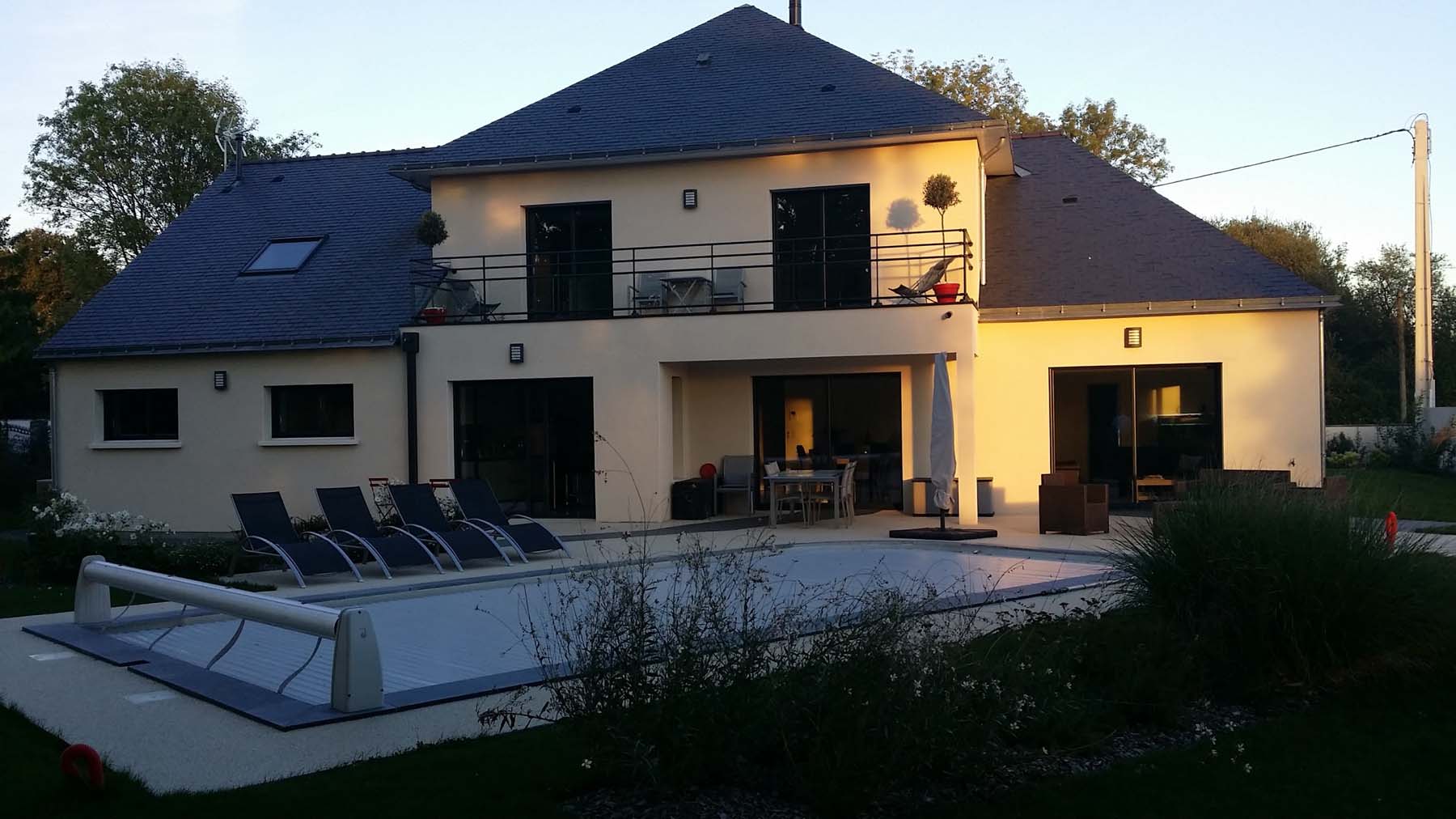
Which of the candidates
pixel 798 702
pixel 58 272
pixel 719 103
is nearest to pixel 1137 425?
pixel 719 103

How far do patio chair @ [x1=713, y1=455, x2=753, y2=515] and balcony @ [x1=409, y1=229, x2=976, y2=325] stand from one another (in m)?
2.41

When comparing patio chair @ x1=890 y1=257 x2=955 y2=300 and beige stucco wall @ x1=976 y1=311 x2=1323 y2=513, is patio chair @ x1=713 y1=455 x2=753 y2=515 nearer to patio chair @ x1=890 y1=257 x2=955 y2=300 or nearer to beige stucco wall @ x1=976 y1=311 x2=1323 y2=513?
beige stucco wall @ x1=976 y1=311 x2=1323 y2=513

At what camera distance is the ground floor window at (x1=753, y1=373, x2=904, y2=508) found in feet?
A: 57.0

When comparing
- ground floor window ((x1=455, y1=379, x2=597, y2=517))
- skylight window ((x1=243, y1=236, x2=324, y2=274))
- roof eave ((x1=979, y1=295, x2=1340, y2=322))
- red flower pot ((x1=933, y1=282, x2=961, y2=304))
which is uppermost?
skylight window ((x1=243, y1=236, x2=324, y2=274))

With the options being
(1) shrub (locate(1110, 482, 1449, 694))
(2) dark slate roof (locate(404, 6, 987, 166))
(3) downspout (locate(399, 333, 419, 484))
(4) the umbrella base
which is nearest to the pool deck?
(1) shrub (locate(1110, 482, 1449, 694))

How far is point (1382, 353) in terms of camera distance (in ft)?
141

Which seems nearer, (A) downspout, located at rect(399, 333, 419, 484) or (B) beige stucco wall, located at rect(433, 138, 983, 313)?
(B) beige stucco wall, located at rect(433, 138, 983, 313)

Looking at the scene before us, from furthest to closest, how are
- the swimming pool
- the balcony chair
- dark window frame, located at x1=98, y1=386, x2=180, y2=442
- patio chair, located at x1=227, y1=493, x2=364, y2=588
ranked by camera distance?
dark window frame, located at x1=98, y1=386, x2=180, y2=442 < the balcony chair < patio chair, located at x1=227, y1=493, x2=364, y2=588 < the swimming pool

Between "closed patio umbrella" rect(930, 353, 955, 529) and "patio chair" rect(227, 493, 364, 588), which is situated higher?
"closed patio umbrella" rect(930, 353, 955, 529)

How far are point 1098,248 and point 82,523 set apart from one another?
13571 millimetres

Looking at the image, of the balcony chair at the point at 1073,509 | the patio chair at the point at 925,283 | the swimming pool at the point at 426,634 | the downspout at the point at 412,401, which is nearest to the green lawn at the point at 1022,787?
the swimming pool at the point at 426,634

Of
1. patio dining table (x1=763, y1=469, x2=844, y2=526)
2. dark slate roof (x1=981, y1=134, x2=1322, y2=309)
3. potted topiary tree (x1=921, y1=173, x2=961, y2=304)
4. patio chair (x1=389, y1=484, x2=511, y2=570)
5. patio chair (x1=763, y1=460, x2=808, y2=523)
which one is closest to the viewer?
patio chair (x1=389, y1=484, x2=511, y2=570)

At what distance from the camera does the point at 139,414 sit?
18281 mm

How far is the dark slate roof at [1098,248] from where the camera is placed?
16047 millimetres
